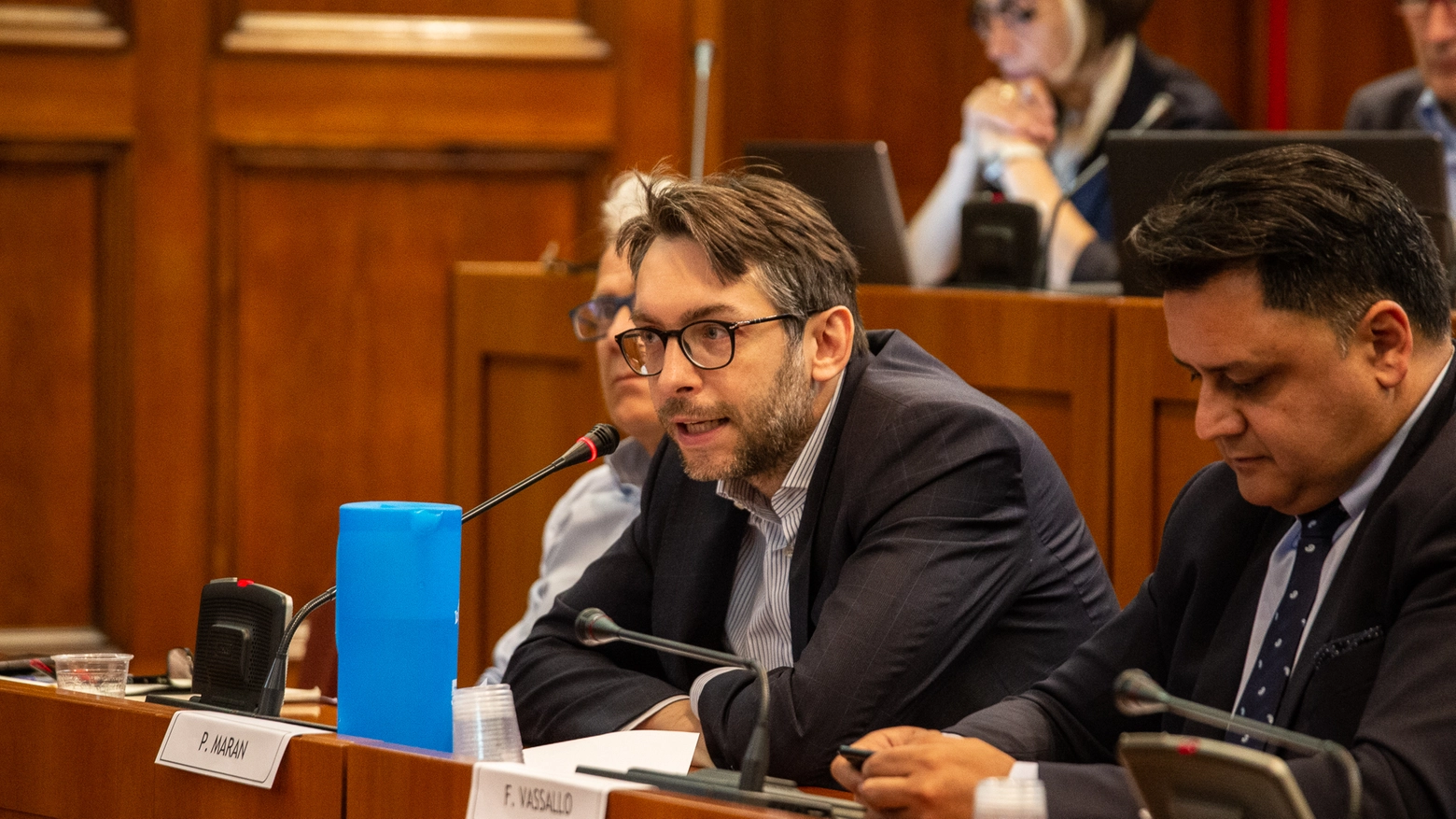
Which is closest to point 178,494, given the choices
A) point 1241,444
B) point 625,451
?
point 625,451

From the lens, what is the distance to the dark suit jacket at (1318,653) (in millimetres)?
1433

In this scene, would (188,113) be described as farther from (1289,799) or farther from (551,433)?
(1289,799)

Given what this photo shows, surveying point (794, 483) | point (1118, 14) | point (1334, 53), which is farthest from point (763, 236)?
point (1334, 53)

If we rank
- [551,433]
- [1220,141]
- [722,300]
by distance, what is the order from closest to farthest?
[722,300] < [1220,141] < [551,433]

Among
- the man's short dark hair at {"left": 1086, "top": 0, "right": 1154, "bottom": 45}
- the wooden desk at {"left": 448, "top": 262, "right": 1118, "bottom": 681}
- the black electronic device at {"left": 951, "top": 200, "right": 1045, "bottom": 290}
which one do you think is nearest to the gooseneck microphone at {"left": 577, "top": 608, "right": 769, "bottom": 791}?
the wooden desk at {"left": 448, "top": 262, "right": 1118, "bottom": 681}

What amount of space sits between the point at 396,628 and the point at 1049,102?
9.50 feet

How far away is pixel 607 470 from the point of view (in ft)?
10.2

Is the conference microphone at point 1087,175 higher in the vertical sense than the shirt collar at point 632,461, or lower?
higher

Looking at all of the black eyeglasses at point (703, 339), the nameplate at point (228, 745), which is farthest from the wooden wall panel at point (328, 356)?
the nameplate at point (228, 745)

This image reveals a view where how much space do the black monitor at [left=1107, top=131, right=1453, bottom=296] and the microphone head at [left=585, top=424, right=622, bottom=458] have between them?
0.81 meters

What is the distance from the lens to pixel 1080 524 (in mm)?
2234

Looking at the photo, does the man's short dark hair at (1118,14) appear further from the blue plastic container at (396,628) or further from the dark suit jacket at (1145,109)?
the blue plastic container at (396,628)

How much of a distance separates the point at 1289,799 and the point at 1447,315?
2.02ft

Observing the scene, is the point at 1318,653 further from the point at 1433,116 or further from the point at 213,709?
the point at 1433,116
